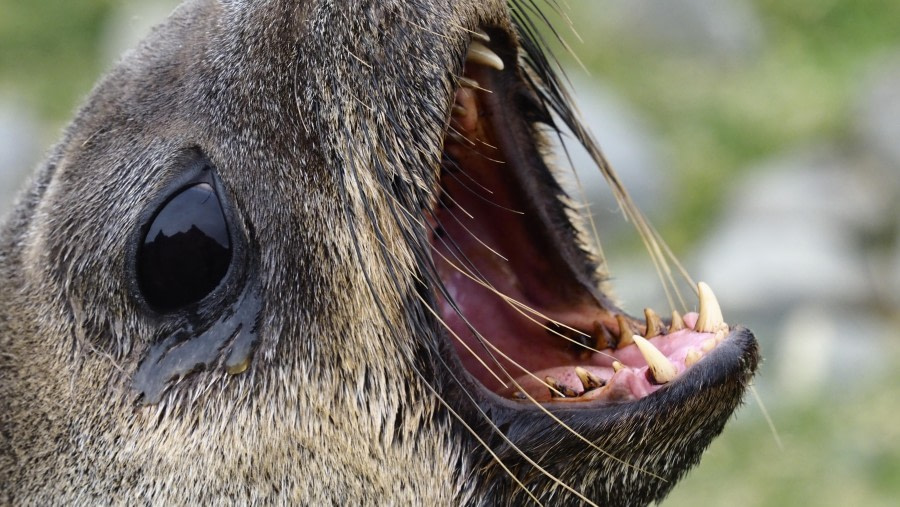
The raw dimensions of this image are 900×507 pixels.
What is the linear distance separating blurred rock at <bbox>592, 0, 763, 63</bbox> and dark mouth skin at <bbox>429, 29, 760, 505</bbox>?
7562mm

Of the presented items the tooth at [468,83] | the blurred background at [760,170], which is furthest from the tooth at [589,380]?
the blurred background at [760,170]

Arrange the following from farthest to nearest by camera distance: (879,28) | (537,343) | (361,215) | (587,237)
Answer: (879,28) → (587,237) → (537,343) → (361,215)

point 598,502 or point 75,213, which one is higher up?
point 75,213

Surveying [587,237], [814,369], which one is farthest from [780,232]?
[587,237]

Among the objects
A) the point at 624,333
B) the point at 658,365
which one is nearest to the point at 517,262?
the point at 624,333

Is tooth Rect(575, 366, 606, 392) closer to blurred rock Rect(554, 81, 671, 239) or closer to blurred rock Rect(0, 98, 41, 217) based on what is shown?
blurred rock Rect(554, 81, 671, 239)

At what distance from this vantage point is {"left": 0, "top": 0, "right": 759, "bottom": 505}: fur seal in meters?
2.04

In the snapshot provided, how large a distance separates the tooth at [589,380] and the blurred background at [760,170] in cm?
226

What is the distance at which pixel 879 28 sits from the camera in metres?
9.76

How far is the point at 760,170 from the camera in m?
7.97

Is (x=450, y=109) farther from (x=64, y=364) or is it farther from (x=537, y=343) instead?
(x=64, y=364)

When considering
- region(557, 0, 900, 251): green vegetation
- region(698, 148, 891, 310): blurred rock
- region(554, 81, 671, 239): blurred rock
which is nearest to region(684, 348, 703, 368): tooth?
region(698, 148, 891, 310): blurred rock

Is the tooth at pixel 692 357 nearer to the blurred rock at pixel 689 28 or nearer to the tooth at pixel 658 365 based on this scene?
the tooth at pixel 658 365

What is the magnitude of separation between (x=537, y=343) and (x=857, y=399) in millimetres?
3988
